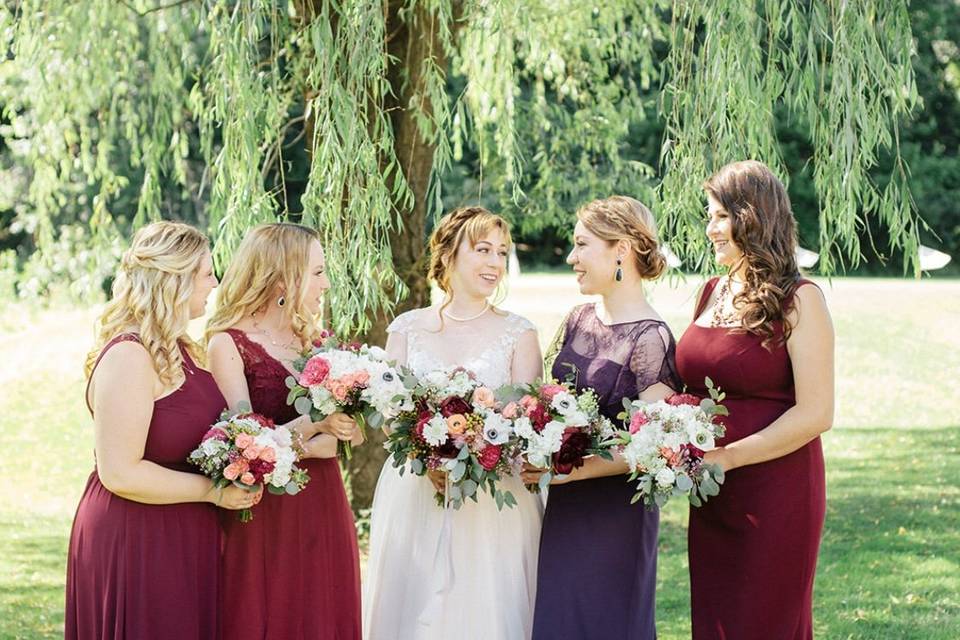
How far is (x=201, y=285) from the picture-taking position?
3.65 meters

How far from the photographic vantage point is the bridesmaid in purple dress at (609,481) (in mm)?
3996

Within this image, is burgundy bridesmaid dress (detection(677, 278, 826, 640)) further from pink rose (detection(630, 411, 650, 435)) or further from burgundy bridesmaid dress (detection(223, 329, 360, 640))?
burgundy bridesmaid dress (detection(223, 329, 360, 640))

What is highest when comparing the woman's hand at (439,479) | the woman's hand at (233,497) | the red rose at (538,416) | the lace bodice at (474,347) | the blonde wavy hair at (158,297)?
the blonde wavy hair at (158,297)

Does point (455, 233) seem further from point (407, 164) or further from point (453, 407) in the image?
point (407, 164)

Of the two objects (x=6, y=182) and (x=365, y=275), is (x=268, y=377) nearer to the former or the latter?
(x=365, y=275)

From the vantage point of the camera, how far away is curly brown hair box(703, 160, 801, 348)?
3756 millimetres

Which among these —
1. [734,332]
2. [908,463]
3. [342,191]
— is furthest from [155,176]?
[908,463]

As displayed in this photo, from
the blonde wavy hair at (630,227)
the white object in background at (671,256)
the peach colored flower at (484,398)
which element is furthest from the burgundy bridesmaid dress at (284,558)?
the white object in background at (671,256)

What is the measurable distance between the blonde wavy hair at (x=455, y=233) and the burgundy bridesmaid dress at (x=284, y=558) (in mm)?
780

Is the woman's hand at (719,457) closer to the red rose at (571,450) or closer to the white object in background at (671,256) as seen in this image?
the red rose at (571,450)

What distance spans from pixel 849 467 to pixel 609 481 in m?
7.60

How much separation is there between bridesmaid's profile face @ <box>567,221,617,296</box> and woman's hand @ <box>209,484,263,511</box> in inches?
50.2

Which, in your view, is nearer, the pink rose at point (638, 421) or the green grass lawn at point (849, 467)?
the pink rose at point (638, 421)

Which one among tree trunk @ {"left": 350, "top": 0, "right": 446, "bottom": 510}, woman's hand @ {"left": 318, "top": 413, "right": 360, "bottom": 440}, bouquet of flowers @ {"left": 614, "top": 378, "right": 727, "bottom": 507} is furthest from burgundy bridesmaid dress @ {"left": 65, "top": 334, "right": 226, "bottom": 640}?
tree trunk @ {"left": 350, "top": 0, "right": 446, "bottom": 510}
